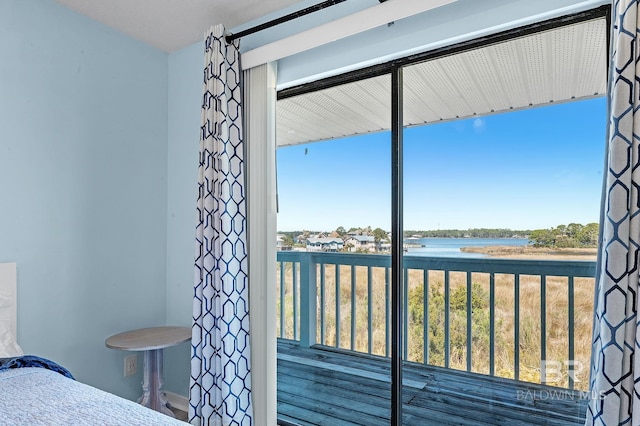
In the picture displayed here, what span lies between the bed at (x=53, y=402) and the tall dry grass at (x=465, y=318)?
1246 millimetres

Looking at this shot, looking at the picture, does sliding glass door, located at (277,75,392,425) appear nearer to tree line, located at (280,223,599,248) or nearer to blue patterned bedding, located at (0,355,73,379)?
tree line, located at (280,223,599,248)

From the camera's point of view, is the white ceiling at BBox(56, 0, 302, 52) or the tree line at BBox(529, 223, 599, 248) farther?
the white ceiling at BBox(56, 0, 302, 52)

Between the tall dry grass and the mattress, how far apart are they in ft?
4.09

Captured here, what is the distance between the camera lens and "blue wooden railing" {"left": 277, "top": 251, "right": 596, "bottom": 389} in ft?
A: 6.12

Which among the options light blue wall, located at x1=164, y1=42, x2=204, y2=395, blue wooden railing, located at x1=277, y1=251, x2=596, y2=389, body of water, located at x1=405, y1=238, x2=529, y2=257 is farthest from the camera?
light blue wall, located at x1=164, y1=42, x2=204, y2=395

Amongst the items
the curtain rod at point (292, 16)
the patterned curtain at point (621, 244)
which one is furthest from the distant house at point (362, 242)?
the curtain rod at point (292, 16)

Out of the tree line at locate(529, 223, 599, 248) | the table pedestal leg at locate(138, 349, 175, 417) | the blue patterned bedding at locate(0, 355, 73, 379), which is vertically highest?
the tree line at locate(529, 223, 599, 248)

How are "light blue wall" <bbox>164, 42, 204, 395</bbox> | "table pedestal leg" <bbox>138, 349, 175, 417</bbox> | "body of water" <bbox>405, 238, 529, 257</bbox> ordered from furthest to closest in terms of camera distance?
1. "light blue wall" <bbox>164, 42, 204, 395</bbox>
2. "table pedestal leg" <bbox>138, 349, 175, 417</bbox>
3. "body of water" <bbox>405, 238, 529, 257</bbox>

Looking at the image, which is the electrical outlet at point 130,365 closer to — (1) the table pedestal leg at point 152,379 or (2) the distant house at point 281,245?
(1) the table pedestal leg at point 152,379

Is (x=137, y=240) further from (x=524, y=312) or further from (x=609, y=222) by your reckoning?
(x=609, y=222)

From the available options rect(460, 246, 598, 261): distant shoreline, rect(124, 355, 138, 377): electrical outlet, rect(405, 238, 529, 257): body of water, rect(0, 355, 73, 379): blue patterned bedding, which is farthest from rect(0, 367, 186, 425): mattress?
rect(460, 246, 598, 261): distant shoreline

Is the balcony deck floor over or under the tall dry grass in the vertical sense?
under

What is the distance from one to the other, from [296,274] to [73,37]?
6.29 ft

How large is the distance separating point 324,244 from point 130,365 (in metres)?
1.50
